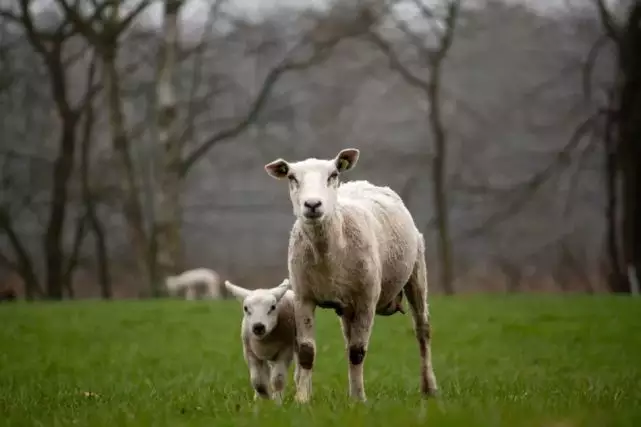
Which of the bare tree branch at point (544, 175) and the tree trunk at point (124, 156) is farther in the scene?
the bare tree branch at point (544, 175)

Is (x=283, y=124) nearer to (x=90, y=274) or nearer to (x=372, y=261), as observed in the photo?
(x=90, y=274)

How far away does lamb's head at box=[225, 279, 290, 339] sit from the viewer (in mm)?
8359

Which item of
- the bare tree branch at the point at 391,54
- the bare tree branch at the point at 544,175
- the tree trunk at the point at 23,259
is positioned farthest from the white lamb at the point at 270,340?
the tree trunk at the point at 23,259

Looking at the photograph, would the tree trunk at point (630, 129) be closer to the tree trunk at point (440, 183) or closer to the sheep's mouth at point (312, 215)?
the tree trunk at point (440, 183)

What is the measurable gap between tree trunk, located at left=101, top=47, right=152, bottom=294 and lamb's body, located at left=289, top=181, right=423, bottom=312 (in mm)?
21585

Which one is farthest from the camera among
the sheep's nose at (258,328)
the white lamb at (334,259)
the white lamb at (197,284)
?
the white lamb at (197,284)

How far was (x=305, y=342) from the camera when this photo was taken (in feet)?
25.8

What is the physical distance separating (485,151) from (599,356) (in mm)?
26536

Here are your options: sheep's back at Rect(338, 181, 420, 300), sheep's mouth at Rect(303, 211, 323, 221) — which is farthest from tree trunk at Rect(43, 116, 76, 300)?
sheep's mouth at Rect(303, 211, 323, 221)

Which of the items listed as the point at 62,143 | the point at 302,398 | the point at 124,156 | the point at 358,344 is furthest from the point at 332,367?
the point at 62,143

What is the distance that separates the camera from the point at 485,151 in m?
38.9

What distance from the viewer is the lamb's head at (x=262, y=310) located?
8359 mm

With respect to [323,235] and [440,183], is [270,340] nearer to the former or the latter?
[323,235]

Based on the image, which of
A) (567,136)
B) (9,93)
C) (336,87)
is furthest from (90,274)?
(567,136)
